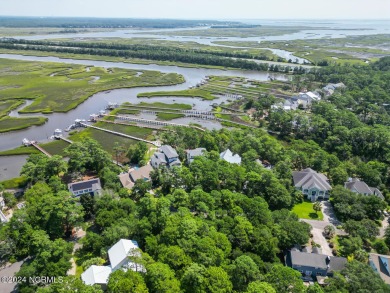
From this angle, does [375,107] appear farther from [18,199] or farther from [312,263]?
[18,199]

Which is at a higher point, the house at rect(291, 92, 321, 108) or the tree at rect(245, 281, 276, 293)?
the house at rect(291, 92, 321, 108)

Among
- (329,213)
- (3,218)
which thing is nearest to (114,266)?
(3,218)

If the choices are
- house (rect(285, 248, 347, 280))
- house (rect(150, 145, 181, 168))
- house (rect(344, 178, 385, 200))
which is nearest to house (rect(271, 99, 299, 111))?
house (rect(344, 178, 385, 200))

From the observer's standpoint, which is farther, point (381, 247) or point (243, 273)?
point (381, 247)

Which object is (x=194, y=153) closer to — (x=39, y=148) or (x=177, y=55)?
(x=39, y=148)

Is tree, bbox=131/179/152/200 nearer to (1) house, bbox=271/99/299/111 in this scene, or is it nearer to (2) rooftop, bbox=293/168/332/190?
(2) rooftop, bbox=293/168/332/190

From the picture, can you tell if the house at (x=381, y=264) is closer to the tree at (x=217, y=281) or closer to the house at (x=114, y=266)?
the tree at (x=217, y=281)

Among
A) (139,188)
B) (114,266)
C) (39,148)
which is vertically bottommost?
(39,148)
